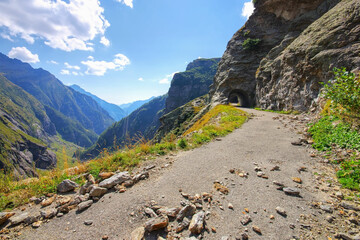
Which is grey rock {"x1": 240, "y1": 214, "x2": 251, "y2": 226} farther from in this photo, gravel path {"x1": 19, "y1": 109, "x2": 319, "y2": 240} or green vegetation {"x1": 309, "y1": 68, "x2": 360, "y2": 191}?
green vegetation {"x1": 309, "y1": 68, "x2": 360, "y2": 191}

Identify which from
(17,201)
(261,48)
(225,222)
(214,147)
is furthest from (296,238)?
(261,48)

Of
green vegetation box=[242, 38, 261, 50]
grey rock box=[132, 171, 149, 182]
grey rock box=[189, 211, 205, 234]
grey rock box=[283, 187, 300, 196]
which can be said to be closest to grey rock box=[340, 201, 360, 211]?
grey rock box=[283, 187, 300, 196]

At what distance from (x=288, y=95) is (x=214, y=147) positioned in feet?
75.6

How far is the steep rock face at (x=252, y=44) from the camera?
43.3 m

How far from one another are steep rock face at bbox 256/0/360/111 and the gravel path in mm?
16161

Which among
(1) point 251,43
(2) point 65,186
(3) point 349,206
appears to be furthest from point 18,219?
(1) point 251,43

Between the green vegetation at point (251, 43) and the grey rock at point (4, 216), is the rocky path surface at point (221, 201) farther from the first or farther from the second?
the green vegetation at point (251, 43)

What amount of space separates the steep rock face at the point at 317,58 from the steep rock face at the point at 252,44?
19655 millimetres

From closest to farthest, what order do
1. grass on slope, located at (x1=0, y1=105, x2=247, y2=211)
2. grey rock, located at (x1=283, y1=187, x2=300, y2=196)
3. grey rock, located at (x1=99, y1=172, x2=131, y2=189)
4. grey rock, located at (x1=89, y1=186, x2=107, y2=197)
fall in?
grey rock, located at (x1=283, y1=187, x2=300, y2=196) < grey rock, located at (x1=89, y1=186, x2=107, y2=197) < grass on slope, located at (x1=0, y1=105, x2=247, y2=211) < grey rock, located at (x1=99, y1=172, x2=131, y2=189)

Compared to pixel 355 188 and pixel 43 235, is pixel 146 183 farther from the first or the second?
pixel 355 188

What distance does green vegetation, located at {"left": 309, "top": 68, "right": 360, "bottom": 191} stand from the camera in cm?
580

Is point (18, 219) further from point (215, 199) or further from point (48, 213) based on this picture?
point (215, 199)

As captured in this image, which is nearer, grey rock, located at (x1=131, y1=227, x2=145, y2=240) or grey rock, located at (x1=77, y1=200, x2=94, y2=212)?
grey rock, located at (x1=131, y1=227, x2=145, y2=240)

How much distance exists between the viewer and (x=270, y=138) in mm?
11906
